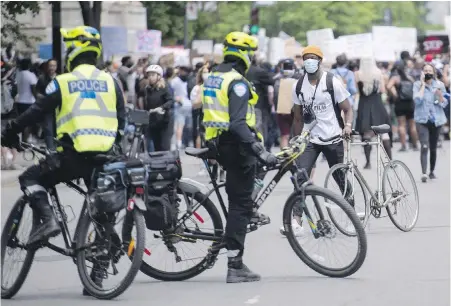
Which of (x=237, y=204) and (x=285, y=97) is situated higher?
(x=237, y=204)

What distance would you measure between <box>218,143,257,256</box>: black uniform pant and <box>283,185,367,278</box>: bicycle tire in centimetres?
39

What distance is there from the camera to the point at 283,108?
20797 millimetres

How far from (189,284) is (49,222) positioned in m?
1.28

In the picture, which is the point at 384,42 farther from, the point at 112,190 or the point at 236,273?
the point at 112,190

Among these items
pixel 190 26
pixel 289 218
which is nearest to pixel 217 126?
pixel 289 218

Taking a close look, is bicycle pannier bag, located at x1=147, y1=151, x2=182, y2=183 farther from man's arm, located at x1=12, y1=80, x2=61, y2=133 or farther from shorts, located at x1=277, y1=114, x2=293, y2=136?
shorts, located at x1=277, y1=114, x2=293, y2=136

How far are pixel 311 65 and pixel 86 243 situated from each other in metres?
3.86

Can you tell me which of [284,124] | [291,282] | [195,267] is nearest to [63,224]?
[195,267]

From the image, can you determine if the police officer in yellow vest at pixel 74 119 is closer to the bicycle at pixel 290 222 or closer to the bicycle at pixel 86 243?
the bicycle at pixel 86 243

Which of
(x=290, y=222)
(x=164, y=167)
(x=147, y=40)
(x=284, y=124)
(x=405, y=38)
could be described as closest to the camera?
(x=164, y=167)

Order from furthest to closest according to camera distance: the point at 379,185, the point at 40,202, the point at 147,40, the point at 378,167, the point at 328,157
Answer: the point at 147,40 < the point at 378,167 < the point at 379,185 < the point at 328,157 < the point at 40,202

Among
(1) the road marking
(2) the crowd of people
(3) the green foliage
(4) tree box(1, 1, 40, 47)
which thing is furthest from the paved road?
(3) the green foliage

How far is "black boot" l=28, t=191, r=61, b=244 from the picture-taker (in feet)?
28.7

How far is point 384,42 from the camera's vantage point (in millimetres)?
44281
